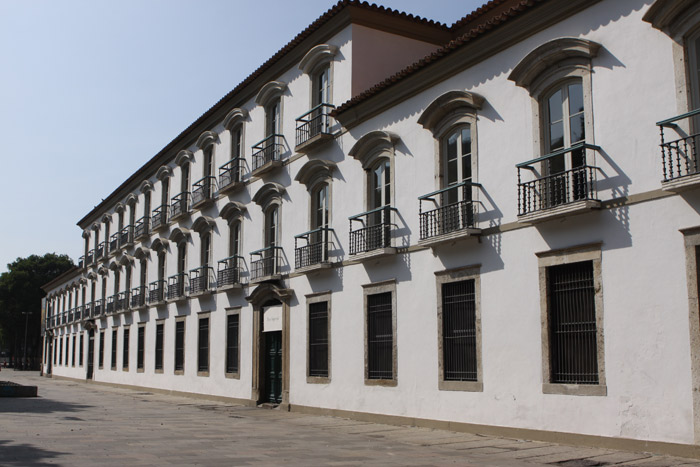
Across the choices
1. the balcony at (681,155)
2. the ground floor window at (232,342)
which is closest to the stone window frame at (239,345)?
the ground floor window at (232,342)

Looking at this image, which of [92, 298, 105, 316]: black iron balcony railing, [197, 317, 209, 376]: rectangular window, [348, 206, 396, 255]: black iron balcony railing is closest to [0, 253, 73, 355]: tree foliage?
[92, 298, 105, 316]: black iron balcony railing

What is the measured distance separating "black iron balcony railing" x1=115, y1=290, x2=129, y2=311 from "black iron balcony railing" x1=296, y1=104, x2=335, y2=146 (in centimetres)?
1869

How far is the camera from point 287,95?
73.6 ft

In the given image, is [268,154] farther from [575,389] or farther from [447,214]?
[575,389]

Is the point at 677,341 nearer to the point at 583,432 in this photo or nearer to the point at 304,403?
the point at 583,432

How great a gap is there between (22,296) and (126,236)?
49.0 meters

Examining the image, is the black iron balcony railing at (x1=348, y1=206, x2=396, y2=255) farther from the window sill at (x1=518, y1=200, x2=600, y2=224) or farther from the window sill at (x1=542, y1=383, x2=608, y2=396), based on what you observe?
the window sill at (x1=542, y1=383, x2=608, y2=396)

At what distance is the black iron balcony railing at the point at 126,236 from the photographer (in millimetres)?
36925

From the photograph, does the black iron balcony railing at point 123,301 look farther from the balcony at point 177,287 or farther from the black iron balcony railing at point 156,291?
the balcony at point 177,287

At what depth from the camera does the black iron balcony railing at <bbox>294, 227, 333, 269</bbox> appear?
64.1 feet

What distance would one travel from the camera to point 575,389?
12.2m

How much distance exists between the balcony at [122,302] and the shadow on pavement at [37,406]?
35.9 ft

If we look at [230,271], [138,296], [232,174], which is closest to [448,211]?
[230,271]

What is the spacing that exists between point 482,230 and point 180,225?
60.9 feet
